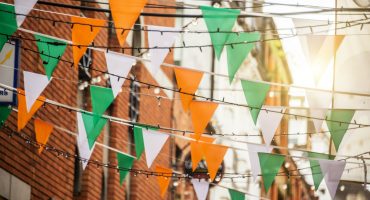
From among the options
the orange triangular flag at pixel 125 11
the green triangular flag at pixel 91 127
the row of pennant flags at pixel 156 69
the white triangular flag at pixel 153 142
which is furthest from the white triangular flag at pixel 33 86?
the white triangular flag at pixel 153 142

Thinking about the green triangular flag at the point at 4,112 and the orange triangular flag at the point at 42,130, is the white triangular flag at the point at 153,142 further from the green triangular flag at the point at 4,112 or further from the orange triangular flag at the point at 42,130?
the green triangular flag at the point at 4,112

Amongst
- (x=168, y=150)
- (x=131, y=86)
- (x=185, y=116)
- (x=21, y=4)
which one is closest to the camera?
(x=21, y=4)

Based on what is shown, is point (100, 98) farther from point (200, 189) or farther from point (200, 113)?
point (200, 189)

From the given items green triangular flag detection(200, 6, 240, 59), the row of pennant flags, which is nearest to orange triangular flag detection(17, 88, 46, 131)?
the row of pennant flags

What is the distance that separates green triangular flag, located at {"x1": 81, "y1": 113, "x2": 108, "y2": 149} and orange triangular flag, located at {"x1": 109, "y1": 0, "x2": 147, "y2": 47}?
1.79 m

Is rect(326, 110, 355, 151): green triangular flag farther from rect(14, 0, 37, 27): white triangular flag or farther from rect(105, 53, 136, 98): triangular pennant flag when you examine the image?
rect(14, 0, 37, 27): white triangular flag

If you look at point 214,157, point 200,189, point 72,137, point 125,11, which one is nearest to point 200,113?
point 214,157

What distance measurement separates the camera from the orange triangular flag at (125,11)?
34.4ft

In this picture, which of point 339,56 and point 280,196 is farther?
point 280,196

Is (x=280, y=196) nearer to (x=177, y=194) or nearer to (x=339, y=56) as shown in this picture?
(x=177, y=194)

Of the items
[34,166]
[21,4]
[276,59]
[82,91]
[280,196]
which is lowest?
[34,166]

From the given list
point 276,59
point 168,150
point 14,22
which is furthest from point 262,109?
point 276,59

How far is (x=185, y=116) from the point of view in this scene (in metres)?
24.9

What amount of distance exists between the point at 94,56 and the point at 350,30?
4475 millimetres
